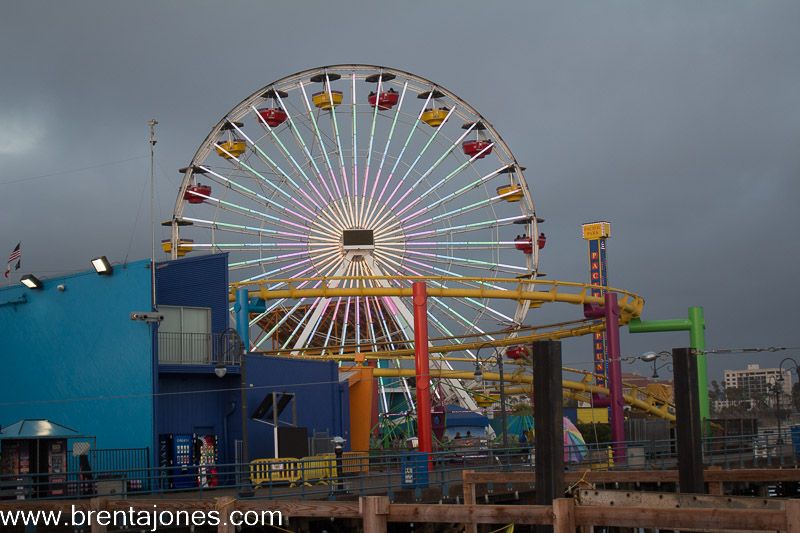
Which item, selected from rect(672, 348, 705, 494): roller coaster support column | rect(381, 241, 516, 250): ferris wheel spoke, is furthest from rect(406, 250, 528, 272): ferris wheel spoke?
rect(672, 348, 705, 494): roller coaster support column

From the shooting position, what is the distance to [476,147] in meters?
57.9

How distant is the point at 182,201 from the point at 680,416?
3661 cm

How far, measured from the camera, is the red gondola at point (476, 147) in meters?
57.9

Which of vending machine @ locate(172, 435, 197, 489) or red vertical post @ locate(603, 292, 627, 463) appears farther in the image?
red vertical post @ locate(603, 292, 627, 463)

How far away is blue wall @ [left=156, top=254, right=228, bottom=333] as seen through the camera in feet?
120

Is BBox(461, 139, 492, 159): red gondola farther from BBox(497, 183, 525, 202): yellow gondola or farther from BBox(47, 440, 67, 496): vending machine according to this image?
BBox(47, 440, 67, 496): vending machine

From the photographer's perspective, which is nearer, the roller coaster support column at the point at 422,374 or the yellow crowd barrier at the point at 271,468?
the yellow crowd barrier at the point at 271,468

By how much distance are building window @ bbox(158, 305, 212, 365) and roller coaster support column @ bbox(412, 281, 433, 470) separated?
319 inches

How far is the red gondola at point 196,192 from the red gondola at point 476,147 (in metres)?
12.6

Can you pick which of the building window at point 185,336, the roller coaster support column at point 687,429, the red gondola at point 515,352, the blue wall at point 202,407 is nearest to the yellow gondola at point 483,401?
the red gondola at point 515,352

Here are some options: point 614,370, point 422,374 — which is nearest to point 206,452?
point 422,374

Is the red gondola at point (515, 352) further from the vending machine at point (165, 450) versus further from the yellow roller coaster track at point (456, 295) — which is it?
the vending machine at point (165, 450)

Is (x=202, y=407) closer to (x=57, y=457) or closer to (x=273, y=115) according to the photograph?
(x=57, y=457)

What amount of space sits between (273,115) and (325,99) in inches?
103
